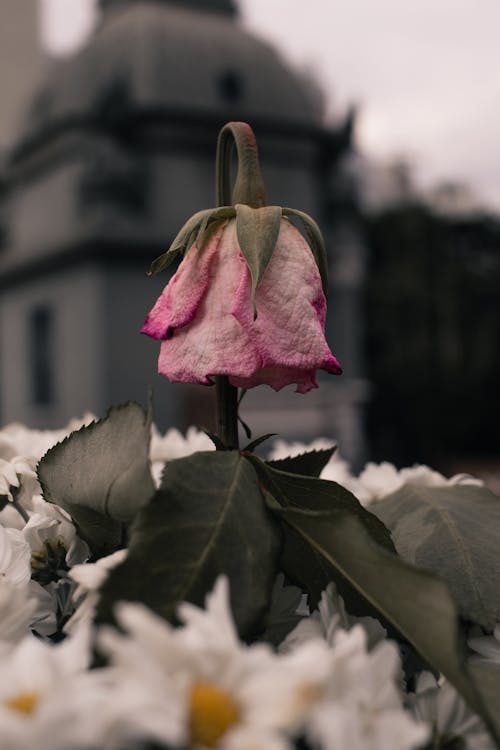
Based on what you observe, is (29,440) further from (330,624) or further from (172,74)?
(172,74)

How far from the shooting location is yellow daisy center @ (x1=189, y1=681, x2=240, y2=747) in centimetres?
23

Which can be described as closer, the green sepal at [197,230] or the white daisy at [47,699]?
the white daisy at [47,699]

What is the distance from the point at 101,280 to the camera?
6402mm

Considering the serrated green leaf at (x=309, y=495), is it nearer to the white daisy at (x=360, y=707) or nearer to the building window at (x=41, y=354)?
the white daisy at (x=360, y=707)

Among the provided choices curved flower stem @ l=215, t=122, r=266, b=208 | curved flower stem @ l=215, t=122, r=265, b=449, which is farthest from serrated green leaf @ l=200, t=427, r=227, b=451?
curved flower stem @ l=215, t=122, r=266, b=208

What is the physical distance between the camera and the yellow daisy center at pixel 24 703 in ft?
0.77

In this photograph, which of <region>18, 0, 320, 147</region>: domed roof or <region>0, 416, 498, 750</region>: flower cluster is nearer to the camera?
<region>0, 416, 498, 750</region>: flower cluster

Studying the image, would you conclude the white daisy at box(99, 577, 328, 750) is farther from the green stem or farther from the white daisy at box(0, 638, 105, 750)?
the green stem

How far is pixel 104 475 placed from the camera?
14.1 inches

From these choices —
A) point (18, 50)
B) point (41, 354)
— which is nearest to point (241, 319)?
point (41, 354)

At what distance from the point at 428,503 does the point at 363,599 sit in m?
0.13

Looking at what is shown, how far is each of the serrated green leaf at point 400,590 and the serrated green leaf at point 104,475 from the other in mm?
58

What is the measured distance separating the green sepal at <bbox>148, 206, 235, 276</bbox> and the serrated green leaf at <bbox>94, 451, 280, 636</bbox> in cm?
11

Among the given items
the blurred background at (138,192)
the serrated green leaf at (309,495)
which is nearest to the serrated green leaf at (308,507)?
the serrated green leaf at (309,495)
